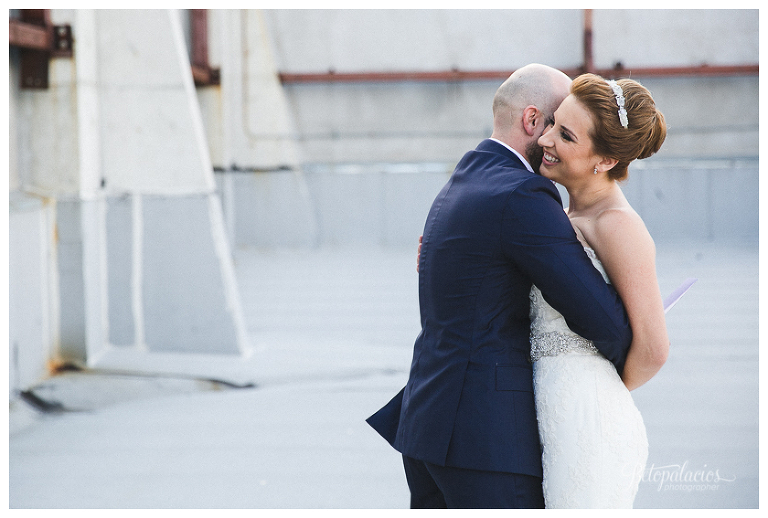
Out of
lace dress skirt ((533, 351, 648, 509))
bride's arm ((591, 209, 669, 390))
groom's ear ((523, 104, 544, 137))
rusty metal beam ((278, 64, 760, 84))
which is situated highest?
rusty metal beam ((278, 64, 760, 84))

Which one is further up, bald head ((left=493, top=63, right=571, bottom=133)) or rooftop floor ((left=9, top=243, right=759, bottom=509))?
bald head ((left=493, top=63, right=571, bottom=133))

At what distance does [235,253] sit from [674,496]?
686cm

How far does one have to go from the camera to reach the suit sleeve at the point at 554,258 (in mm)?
1450

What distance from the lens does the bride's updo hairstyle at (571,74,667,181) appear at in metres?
1.56

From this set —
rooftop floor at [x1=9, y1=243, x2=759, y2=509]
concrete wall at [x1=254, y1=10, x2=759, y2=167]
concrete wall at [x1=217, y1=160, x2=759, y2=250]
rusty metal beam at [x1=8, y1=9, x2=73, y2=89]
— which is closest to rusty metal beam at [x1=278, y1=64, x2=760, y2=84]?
concrete wall at [x1=254, y1=10, x2=759, y2=167]

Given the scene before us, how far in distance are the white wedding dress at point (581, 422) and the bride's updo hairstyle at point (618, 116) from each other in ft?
0.86

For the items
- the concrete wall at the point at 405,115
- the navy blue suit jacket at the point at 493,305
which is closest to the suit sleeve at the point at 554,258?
the navy blue suit jacket at the point at 493,305

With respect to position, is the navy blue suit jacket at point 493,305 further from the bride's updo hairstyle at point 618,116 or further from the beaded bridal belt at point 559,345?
the bride's updo hairstyle at point 618,116

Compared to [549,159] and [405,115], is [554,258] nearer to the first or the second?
[549,159]

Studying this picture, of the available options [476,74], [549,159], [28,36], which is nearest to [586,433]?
[549,159]

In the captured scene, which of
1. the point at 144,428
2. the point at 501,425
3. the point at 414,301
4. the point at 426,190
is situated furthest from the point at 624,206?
the point at 426,190

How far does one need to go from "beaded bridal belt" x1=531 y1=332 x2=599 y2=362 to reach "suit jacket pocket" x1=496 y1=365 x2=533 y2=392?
75 millimetres

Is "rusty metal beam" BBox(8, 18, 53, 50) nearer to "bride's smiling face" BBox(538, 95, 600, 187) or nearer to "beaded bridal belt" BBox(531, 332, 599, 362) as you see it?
"bride's smiling face" BBox(538, 95, 600, 187)

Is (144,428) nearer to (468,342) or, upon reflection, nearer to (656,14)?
(468,342)
